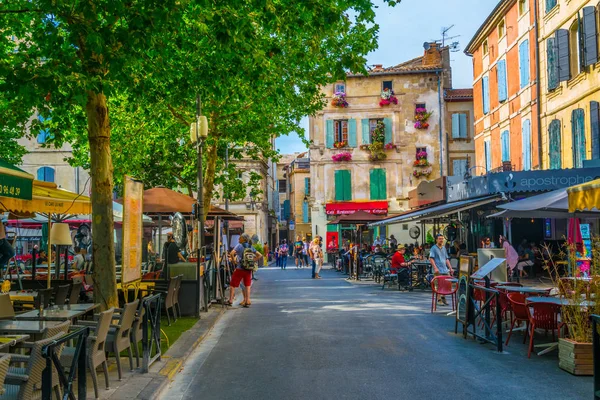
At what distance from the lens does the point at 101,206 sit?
920cm

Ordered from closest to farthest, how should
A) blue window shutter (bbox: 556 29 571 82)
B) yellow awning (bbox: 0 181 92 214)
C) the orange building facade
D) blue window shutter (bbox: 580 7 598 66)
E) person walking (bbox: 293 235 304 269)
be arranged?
yellow awning (bbox: 0 181 92 214) → blue window shutter (bbox: 580 7 598 66) → blue window shutter (bbox: 556 29 571 82) → the orange building facade → person walking (bbox: 293 235 304 269)

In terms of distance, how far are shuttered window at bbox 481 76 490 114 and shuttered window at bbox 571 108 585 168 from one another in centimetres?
1006

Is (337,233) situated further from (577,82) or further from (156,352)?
(156,352)

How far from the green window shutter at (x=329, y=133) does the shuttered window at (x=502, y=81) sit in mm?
15732

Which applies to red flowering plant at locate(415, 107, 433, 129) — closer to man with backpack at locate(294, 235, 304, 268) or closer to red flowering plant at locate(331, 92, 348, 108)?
red flowering plant at locate(331, 92, 348, 108)

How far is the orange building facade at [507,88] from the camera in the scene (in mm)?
25734

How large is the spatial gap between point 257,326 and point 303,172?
2137 inches

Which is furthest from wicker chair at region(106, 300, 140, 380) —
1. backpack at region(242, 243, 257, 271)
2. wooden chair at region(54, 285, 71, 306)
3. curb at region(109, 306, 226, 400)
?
backpack at region(242, 243, 257, 271)

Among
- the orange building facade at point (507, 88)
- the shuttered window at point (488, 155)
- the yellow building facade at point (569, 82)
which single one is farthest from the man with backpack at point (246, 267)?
the shuttered window at point (488, 155)

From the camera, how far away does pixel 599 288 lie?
767cm

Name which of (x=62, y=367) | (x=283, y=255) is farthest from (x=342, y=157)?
(x=62, y=367)

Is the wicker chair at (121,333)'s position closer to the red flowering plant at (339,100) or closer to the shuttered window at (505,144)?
the shuttered window at (505,144)

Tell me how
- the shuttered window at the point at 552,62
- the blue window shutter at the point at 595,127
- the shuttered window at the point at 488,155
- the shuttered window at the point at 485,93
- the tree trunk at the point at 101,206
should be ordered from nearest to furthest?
1. the tree trunk at the point at 101,206
2. the blue window shutter at the point at 595,127
3. the shuttered window at the point at 552,62
4. the shuttered window at the point at 485,93
5. the shuttered window at the point at 488,155

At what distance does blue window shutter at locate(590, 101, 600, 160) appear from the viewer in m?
20.3
